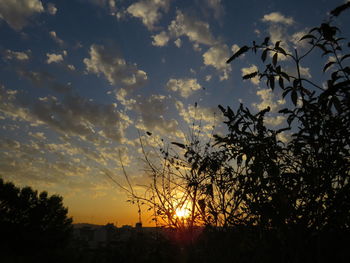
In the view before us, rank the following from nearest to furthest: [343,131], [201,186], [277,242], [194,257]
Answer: [343,131]
[277,242]
[201,186]
[194,257]

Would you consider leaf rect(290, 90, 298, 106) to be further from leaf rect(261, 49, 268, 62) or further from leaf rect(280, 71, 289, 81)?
leaf rect(261, 49, 268, 62)

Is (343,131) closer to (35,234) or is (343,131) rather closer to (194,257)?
(194,257)

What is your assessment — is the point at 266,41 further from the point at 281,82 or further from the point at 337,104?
the point at 337,104

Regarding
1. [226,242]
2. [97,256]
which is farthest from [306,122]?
[97,256]

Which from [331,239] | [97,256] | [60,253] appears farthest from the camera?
[60,253]

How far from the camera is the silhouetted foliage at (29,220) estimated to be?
74.4 feet

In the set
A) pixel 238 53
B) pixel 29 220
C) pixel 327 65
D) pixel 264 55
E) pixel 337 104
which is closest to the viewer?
pixel 337 104

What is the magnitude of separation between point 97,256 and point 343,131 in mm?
4956

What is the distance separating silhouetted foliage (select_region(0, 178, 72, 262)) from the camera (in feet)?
74.4

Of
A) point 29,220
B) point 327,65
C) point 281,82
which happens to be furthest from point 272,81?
point 29,220

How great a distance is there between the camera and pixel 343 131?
5.86ft

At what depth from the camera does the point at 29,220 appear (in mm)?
25688

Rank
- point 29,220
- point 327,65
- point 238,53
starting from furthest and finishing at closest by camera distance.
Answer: point 29,220 < point 327,65 < point 238,53

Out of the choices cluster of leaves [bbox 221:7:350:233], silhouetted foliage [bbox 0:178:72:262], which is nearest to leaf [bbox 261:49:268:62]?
cluster of leaves [bbox 221:7:350:233]
